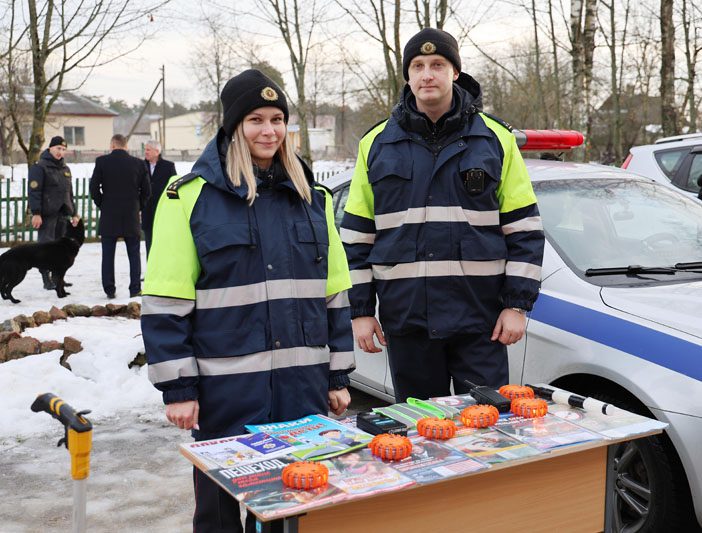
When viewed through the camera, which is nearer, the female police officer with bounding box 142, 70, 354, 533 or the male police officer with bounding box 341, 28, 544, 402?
the female police officer with bounding box 142, 70, 354, 533

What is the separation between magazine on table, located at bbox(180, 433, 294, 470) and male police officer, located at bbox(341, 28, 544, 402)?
3.60 ft

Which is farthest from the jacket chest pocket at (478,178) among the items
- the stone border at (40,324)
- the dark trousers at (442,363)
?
the stone border at (40,324)

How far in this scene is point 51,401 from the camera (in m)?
2.17

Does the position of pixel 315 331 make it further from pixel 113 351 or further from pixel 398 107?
pixel 113 351

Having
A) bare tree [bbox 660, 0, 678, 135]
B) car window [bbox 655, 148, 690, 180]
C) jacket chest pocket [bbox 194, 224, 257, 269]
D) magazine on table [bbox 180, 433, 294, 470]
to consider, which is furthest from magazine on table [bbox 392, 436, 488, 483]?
Answer: bare tree [bbox 660, 0, 678, 135]

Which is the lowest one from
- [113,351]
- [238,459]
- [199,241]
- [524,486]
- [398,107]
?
[113,351]

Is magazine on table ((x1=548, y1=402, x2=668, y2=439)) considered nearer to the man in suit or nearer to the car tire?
the car tire

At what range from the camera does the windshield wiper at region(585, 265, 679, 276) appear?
3.89 metres

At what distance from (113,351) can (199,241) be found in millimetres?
3862

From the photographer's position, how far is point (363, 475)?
6.77ft

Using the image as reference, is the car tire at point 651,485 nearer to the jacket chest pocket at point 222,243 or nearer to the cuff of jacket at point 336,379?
the cuff of jacket at point 336,379

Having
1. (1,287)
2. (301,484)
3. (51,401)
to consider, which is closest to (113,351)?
(1,287)

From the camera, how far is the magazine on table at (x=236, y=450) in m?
2.14

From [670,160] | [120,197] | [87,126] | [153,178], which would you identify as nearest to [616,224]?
[670,160]
